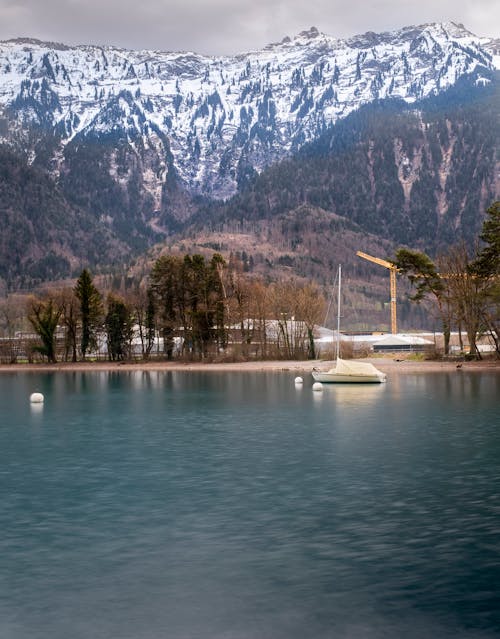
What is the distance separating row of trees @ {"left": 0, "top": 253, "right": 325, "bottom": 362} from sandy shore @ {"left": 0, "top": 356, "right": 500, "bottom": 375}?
4.55 metres

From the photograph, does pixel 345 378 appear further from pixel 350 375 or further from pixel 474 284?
pixel 474 284

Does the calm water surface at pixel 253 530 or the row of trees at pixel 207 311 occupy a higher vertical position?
the row of trees at pixel 207 311

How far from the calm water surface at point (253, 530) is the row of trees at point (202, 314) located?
80999mm

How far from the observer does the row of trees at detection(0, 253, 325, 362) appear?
137m

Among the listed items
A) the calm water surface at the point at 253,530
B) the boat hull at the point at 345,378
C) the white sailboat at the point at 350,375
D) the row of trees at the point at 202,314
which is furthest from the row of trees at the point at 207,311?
the calm water surface at the point at 253,530

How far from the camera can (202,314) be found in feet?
455

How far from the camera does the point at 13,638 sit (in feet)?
59.5

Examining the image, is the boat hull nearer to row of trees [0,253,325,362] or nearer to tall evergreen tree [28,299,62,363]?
row of trees [0,253,325,362]

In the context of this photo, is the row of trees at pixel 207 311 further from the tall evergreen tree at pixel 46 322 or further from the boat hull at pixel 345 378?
the boat hull at pixel 345 378

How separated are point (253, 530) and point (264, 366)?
99.7 metres

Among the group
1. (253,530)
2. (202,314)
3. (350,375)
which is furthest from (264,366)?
(253,530)

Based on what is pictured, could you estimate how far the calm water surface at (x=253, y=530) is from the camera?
1905cm

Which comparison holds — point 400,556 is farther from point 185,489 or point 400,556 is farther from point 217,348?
point 217,348

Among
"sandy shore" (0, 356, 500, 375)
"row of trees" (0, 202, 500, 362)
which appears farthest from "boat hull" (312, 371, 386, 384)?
"row of trees" (0, 202, 500, 362)
